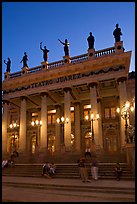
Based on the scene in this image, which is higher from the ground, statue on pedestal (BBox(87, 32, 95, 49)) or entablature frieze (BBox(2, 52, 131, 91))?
statue on pedestal (BBox(87, 32, 95, 49))

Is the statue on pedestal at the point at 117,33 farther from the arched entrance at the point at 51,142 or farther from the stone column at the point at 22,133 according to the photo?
the arched entrance at the point at 51,142

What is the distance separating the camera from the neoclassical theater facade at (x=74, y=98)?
81.6 feet

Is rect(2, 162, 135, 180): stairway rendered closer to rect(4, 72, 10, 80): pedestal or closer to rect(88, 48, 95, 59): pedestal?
rect(88, 48, 95, 59): pedestal

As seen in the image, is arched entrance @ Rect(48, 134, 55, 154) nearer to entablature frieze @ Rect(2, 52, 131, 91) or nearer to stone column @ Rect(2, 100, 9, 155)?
stone column @ Rect(2, 100, 9, 155)

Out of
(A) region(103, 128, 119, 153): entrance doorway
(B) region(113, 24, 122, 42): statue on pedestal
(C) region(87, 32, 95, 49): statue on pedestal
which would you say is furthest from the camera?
(A) region(103, 128, 119, 153): entrance doorway

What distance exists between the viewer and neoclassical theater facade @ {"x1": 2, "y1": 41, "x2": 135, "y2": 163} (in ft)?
81.6

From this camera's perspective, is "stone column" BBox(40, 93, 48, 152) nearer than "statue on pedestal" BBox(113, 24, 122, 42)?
No

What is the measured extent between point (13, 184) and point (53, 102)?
60.8ft

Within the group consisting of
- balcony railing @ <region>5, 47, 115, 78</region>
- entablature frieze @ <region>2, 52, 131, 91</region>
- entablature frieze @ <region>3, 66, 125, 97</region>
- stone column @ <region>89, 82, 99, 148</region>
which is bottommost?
stone column @ <region>89, 82, 99, 148</region>

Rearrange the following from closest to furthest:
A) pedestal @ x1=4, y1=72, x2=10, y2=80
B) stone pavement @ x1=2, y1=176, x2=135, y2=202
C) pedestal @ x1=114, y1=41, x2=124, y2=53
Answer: stone pavement @ x1=2, y1=176, x2=135, y2=202, pedestal @ x1=114, y1=41, x2=124, y2=53, pedestal @ x1=4, y1=72, x2=10, y2=80

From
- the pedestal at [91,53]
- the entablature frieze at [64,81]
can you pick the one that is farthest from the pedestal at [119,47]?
the pedestal at [91,53]

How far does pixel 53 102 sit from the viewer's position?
31531 millimetres

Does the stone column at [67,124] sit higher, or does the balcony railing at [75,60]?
the balcony railing at [75,60]

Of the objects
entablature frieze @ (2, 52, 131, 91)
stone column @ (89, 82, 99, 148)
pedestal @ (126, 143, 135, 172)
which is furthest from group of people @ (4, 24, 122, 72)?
pedestal @ (126, 143, 135, 172)
